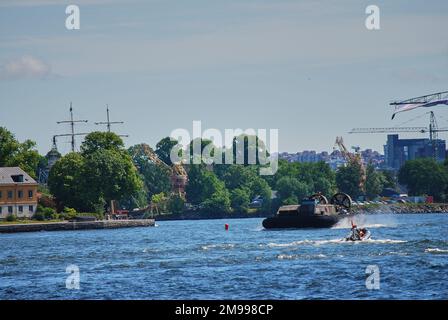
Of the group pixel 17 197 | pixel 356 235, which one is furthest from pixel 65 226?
pixel 356 235

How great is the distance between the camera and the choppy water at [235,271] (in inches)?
2131

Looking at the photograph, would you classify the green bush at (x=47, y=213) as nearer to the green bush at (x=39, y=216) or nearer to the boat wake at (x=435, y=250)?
the green bush at (x=39, y=216)

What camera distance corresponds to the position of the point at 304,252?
79188 millimetres

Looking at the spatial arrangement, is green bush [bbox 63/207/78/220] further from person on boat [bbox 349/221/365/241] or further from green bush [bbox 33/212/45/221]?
person on boat [bbox 349/221/365/241]

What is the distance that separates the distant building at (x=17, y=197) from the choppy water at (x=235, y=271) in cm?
7241

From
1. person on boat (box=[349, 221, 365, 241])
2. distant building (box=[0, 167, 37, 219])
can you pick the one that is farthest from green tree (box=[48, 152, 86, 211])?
person on boat (box=[349, 221, 365, 241])

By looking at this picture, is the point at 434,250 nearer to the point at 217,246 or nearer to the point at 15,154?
the point at 217,246

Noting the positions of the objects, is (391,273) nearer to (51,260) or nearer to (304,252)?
(304,252)

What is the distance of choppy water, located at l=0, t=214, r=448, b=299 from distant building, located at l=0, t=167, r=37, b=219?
2851 inches

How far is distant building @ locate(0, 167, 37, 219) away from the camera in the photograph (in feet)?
548

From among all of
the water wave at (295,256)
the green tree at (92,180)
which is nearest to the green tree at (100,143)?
the green tree at (92,180)

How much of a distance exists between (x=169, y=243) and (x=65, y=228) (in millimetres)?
55606

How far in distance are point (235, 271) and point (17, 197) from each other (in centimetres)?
10694
